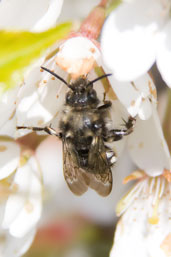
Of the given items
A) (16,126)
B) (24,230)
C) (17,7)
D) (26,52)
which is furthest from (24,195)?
(26,52)

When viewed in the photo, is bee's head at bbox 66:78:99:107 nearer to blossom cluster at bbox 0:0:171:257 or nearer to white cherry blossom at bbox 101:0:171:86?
blossom cluster at bbox 0:0:171:257

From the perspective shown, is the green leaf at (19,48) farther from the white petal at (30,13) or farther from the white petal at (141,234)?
the white petal at (141,234)

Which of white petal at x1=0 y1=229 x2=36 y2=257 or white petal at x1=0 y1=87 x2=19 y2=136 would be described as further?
white petal at x1=0 y1=229 x2=36 y2=257

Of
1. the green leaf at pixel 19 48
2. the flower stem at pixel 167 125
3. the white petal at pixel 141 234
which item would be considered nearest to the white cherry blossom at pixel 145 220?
the white petal at pixel 141 234

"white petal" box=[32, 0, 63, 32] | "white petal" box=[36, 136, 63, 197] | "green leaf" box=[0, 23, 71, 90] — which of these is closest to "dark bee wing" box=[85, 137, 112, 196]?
"white petal" box=[32, 0, 63, 32]

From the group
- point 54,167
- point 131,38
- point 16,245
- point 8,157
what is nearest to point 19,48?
point 131,38

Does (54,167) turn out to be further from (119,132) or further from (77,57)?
(77,57)

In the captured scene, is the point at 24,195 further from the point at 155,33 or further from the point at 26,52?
the point at 26,52
